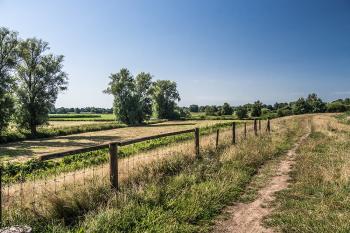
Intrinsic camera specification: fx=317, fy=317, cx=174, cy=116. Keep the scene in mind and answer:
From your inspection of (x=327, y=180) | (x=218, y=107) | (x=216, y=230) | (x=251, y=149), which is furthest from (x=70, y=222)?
(x=218, y=107)

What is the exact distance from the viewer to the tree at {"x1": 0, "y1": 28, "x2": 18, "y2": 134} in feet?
134

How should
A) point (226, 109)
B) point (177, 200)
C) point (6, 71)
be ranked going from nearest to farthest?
point (177, 200) < point (6, 71) < point (226, 109)

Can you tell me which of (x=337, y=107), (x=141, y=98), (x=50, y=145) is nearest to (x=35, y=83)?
(x=50, y=145)

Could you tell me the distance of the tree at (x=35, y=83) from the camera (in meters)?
48.7

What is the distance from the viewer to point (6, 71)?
44031mm

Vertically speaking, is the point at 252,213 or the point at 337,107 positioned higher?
the point at 337,107

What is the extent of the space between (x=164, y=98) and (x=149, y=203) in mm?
91463

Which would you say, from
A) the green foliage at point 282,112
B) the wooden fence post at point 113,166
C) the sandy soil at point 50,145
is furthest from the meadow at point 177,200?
the green foliage at point 282,112

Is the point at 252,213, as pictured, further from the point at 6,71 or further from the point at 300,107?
the point at 300,107

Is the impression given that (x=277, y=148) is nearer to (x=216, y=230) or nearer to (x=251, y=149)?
(x=251, y=149)

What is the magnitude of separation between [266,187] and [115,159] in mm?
5029

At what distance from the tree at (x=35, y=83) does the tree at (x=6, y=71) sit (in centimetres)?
202

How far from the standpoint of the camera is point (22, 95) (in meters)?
49.0

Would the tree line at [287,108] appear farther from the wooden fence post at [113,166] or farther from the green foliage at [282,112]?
the wooden fence post at [113,166]
